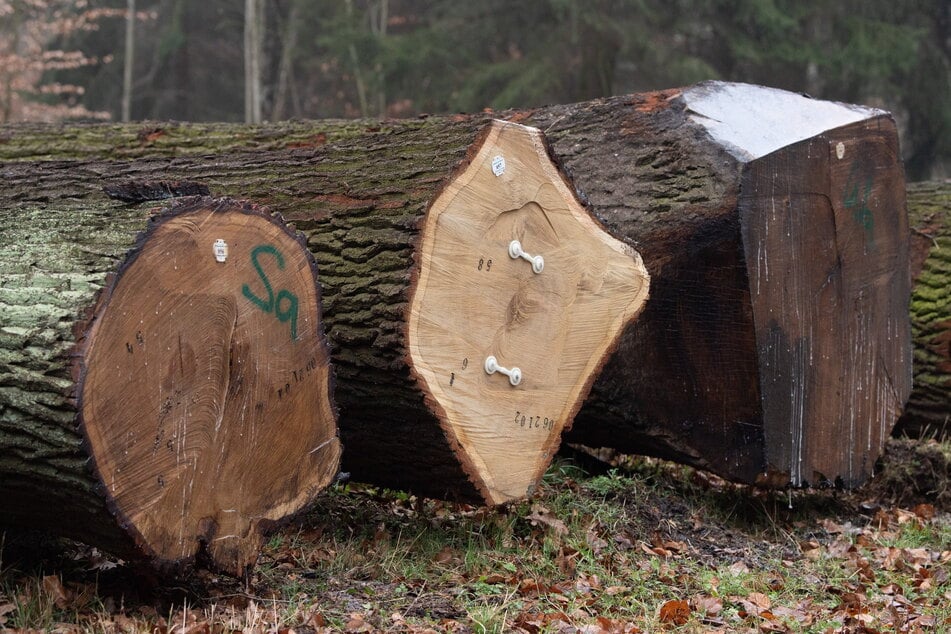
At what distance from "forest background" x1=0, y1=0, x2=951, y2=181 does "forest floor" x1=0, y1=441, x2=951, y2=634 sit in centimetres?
1183

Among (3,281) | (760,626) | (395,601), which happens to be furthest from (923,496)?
(3,281)

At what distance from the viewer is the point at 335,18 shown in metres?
19.4

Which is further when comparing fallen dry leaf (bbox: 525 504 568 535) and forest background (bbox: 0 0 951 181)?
forest background (bbox: 0 0 951 181)

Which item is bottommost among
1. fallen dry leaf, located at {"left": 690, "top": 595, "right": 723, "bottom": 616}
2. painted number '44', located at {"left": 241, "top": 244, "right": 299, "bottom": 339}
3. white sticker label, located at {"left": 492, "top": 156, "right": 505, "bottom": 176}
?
fallen dry leaf, located at {"left": 690, "top": 595, "right": 723, "bottom": 616}

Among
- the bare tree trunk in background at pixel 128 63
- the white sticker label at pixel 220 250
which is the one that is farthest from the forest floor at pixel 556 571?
the bare tree trunk in background at pixel 128 63

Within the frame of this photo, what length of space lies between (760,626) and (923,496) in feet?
9.28

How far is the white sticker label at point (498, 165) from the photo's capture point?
4.37 meters

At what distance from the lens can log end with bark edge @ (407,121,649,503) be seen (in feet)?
13.8

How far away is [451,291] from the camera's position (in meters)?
4.21

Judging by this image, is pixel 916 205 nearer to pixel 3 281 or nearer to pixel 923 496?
pixel 923 496

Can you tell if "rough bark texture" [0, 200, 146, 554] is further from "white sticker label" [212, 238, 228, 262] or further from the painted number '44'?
the painted number '44'

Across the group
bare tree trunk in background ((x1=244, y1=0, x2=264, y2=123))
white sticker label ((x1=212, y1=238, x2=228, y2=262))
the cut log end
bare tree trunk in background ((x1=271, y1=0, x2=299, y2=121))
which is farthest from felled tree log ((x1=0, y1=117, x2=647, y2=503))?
bare tree trunk in background ((x1=271, y1=0, x2=299, y2=121))

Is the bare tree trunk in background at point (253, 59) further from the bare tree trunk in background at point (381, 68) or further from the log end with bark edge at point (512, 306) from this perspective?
the log end with bark edge at point (512, 306)

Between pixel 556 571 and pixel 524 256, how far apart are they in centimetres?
134
